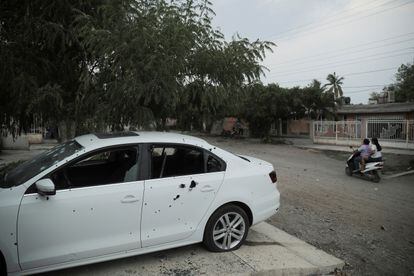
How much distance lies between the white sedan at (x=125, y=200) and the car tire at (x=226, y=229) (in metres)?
0.01

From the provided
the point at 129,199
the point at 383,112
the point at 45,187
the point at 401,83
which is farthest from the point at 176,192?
the point at 401,83

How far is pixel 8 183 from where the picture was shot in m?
4.12

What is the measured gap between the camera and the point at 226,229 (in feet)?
16.2

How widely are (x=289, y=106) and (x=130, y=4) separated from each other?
2556 cm

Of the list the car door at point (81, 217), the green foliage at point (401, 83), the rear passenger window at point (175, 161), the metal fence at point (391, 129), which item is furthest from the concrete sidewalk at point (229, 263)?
the green foliage at point (401, 83)

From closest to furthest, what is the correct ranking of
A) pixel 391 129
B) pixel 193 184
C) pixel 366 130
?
pixel 193 184 → pixel 391 129 → pixel 366 130

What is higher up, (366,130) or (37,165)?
(37,165)

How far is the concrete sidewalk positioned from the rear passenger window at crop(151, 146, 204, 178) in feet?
3.44

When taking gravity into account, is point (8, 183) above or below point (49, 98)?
below

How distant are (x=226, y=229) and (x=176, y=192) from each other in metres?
0.92

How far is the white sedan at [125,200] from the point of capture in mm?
3797

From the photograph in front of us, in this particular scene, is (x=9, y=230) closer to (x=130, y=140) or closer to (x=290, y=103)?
(x=130, y=140)

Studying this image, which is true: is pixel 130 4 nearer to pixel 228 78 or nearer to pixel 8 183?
pixel 228 78

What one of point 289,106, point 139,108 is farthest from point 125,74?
point 289,106
